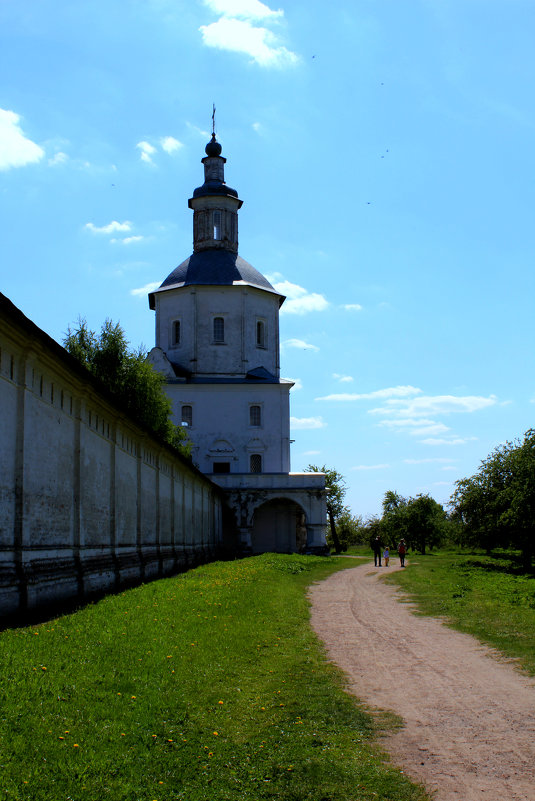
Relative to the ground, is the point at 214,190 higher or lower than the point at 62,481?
higher

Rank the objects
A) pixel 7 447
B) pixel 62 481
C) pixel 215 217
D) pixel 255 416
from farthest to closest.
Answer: pixel 215 217 → pixel 255 416 → pixel 62 481 → pixel 7 447

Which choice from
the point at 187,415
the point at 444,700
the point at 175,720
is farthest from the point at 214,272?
the point at 175,720

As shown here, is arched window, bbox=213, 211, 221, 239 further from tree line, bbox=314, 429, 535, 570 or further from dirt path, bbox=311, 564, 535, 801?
dirt path, bbox=311, 564, 535, 801

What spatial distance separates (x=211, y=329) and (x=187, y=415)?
21.1 ft

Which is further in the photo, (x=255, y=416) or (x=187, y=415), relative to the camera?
(x=255, y=416)

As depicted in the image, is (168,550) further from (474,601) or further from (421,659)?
(421,659)

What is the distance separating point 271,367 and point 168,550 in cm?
3348

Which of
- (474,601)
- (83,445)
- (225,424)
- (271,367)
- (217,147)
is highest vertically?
(217,147)

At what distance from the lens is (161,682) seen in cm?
733

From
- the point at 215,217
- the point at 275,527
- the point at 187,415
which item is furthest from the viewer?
the point at 215,217

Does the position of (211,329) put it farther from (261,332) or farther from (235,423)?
(235,423)

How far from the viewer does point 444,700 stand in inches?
293

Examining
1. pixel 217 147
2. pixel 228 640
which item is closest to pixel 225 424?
pixel 217 147

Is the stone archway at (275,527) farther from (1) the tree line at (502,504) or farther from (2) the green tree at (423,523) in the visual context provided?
(2) the green tree at (423,523)
